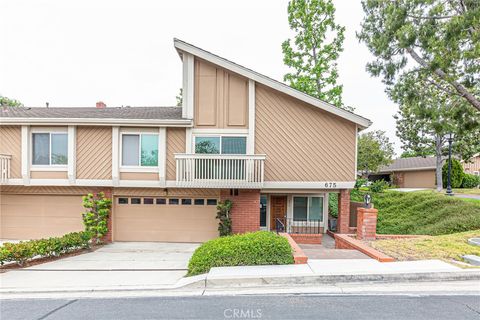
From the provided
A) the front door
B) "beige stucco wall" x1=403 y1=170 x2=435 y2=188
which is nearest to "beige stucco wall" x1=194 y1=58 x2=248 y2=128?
the front door

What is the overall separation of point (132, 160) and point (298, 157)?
664 centimetres

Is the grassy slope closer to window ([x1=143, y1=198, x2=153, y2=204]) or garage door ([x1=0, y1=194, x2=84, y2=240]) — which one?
window ([x1=143, y1=198, x2=153, y2=204])

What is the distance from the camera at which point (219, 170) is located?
9.23 metres

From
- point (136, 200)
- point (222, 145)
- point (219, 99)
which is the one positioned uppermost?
point (219, 99)

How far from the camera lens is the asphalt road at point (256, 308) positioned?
407 centimetres

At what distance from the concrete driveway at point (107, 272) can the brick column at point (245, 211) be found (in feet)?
6.87

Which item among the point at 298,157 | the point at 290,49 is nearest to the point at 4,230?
the point at 298,157

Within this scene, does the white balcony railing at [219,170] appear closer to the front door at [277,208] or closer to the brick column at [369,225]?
the front door at [277,208]

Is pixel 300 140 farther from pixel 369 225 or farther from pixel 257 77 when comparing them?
pixel 369 225

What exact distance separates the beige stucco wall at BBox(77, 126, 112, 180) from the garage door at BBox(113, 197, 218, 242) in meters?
1.39

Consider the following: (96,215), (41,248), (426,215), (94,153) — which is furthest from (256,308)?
(426,215)

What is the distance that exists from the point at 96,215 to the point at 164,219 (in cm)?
260

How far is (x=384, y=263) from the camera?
19.3 ft

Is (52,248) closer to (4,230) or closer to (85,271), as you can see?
(85,271)
